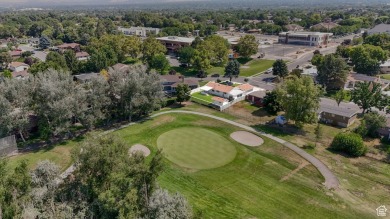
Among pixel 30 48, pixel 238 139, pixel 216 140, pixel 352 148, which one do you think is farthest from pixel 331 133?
pixel 30 48

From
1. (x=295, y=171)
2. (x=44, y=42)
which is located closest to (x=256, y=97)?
(x=295, y=171)

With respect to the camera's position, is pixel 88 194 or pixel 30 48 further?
pixel 30 48

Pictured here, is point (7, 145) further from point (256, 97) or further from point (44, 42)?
point (44, 42)

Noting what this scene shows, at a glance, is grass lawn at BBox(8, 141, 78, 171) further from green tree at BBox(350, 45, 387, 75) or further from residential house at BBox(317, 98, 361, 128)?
green tree at BBox(350, 45, 387, 75)

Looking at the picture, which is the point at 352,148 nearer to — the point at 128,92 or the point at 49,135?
the point at 128,92

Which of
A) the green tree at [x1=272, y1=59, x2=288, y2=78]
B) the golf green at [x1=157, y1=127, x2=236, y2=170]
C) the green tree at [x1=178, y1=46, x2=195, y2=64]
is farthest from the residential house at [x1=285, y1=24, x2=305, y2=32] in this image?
the golf green at [x1=157, y1=127, x2=236, y2=170]
